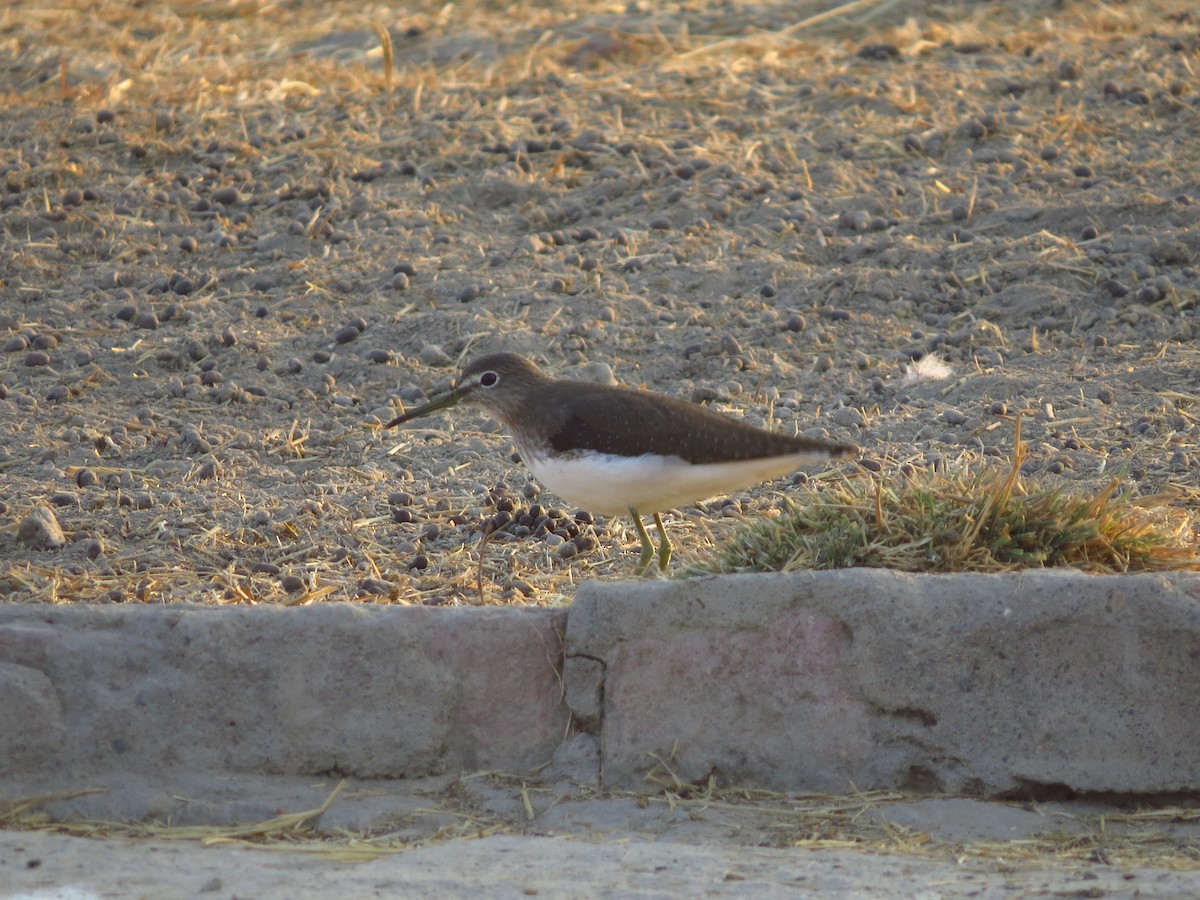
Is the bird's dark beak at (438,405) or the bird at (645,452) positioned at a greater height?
the bird at (645,452)

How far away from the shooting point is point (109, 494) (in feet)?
21.6

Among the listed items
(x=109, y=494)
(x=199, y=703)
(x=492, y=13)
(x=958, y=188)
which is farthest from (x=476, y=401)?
(x=492, y=13)

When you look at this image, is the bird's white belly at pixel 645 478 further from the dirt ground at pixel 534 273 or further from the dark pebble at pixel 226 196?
the dark pebble at pixel 226 196

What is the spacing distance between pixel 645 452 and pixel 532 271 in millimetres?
3321

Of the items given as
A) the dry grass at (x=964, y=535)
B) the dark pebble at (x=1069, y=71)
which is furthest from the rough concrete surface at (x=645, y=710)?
the dark pebble at (x=1069, y=71)

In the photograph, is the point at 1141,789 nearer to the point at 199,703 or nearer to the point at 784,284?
the point at 199,703

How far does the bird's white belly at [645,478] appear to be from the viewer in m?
5.48

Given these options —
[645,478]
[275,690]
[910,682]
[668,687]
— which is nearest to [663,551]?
[645,478]

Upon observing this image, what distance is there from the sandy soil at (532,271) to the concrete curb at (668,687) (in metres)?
0.96

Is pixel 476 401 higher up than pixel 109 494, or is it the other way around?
pixel 476 401

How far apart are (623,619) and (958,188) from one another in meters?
5.39

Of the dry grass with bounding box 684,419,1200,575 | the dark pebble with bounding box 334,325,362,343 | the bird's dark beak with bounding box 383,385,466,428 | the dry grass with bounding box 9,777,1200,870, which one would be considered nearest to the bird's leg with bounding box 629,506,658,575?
the dry grass with bounding box 684,419,1200,575

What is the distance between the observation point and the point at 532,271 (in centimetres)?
863

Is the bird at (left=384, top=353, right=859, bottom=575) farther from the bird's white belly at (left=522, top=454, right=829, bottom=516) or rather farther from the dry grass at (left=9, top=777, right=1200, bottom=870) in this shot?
the dry grass at (left=9, top=777, right=1200, bottom=870)
